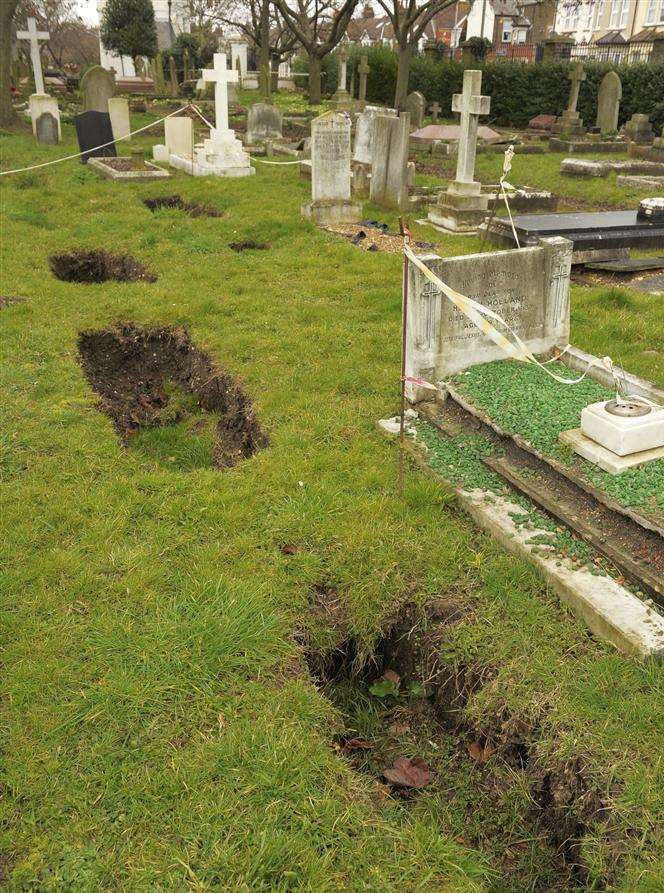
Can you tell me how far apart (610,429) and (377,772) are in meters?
2.32

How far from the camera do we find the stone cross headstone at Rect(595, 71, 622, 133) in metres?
23.1

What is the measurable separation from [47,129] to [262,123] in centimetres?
551

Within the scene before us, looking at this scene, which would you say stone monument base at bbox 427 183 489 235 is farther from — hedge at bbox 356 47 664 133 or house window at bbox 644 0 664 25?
house window at bbox 644 0 664 25

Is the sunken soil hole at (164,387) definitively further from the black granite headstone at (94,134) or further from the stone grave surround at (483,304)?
the black granite headstone at (94,134)

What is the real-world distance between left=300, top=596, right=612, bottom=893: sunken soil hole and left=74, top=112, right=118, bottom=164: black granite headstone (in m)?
14.7

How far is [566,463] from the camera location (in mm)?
4461

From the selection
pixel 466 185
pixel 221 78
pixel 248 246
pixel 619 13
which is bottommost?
pixel 248 246

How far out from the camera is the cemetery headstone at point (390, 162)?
12.0 m

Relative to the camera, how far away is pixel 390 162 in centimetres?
1241

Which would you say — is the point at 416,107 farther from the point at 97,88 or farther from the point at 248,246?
the point at 248,246

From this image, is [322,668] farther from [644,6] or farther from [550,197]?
[644,6]

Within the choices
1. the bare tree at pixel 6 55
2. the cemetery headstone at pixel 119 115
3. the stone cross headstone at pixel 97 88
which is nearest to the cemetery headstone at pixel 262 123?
the cemetery headstone at pixel 119 115

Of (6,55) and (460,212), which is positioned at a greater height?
(6,55)

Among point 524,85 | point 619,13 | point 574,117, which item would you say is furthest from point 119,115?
point 619,13
